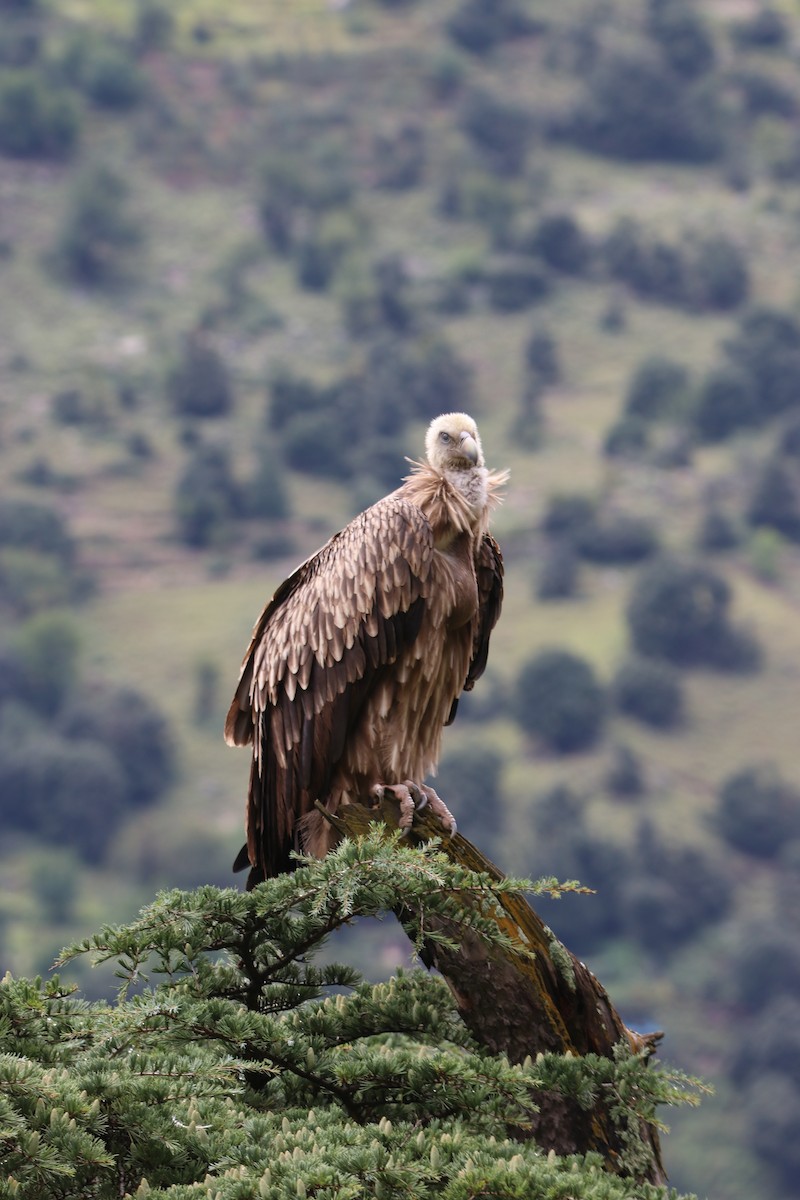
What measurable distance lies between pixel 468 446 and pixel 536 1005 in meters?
3.76

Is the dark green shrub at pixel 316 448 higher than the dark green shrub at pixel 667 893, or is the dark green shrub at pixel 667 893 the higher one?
the dark green shrub at pixel 316 448

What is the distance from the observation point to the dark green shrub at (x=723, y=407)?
551 ft

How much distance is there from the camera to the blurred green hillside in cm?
11900

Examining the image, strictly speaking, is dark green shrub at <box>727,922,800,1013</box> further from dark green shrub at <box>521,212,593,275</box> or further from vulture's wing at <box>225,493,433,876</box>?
vulture's wing at <box>225,493,433,876</box>

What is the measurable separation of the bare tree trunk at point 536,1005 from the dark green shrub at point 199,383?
157m

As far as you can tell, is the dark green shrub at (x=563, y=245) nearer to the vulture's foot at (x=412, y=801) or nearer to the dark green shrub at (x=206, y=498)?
the dark green shrub at (x=206, y=498)

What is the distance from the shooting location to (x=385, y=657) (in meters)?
12.3

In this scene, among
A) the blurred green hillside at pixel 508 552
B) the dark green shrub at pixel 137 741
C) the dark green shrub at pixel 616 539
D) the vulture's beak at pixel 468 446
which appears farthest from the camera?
the dark green shrub at pixel 616 539

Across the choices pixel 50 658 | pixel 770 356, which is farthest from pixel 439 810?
pixel 770 356

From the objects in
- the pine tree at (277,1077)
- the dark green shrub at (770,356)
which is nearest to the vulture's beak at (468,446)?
the pine tree at (277,1077)

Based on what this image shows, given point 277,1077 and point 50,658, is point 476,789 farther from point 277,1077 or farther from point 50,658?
point 277,1077

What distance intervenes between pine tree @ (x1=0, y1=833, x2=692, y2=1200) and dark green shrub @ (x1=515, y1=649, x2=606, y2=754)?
385 ft

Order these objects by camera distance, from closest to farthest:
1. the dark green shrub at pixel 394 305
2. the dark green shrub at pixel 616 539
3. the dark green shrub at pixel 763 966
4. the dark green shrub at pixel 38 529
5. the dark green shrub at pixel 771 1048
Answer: the dark green shrub at pixel 771 1048 → the dark green shrub at pixel 763 966 → the dark green shrub at pixel 38 529 → the dark green shrub at pixel 616 539 → the dark green shrub at pixel 394 305

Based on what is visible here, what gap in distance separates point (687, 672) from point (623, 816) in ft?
56.8
